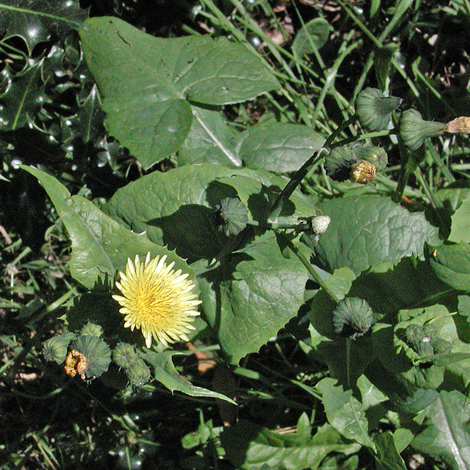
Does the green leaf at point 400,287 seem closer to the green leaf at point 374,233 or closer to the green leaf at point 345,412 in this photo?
the green leaf at point 374,233

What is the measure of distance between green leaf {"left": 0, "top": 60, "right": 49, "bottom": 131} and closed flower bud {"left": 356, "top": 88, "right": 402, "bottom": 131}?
213cm

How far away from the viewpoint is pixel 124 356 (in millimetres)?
2219

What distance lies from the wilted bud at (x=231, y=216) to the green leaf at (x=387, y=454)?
1.45m

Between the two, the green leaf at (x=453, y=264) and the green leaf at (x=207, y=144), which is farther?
the green leaf at (x=207, y=144)

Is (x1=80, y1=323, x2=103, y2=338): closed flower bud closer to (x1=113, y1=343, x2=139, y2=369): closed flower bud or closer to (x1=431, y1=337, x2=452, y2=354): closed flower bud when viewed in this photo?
(x1=113, y1=343, x2=139, y2=369): closed flower bud

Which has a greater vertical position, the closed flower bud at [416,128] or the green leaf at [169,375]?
the closed flower bud at [416,128]

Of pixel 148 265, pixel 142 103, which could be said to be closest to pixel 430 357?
→ pixel 148 265

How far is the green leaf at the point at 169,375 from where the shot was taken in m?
2.11

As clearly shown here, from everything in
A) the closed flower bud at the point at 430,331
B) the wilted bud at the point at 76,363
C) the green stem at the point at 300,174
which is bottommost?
the wilted bud at the point at 76,363

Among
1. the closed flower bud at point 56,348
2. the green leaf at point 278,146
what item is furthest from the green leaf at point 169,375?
the green leaf at point 278,146

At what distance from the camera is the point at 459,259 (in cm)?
243

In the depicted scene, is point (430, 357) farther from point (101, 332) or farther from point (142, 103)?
point (142, 103)

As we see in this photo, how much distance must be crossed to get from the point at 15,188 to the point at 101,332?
59.7 inches

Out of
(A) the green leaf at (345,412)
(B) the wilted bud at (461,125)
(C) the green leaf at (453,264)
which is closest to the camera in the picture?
(B) the wilted bud at (461,125)
